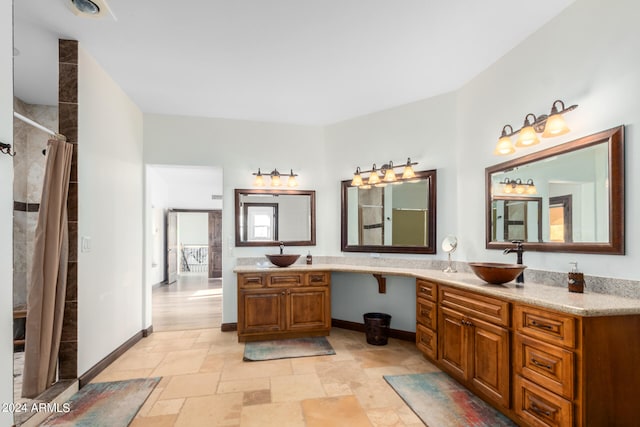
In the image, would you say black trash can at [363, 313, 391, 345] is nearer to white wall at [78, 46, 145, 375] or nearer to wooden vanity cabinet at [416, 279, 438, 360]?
wooden vanity cabinet at [416, 279, 438, 360]

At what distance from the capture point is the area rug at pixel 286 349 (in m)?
3.36

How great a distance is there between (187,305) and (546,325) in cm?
533

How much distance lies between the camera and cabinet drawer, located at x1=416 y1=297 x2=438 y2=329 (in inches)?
117

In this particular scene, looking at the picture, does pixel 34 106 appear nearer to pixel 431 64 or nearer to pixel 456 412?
pixel 431 64

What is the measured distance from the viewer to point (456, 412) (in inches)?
90.9

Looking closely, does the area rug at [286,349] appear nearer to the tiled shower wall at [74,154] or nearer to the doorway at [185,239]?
the tiled shower wall at [74,154]

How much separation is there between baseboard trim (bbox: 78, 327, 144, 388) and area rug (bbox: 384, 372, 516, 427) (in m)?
2.54

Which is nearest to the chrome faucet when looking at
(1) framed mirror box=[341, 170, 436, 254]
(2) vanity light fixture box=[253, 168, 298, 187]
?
(1) framed mirror box=[341, 170, 436, 254]

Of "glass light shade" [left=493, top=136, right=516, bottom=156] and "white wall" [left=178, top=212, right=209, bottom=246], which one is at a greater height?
"glass light shade" [left=493, top=136, right=516, bottom=156]

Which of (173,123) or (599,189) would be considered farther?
(173,123)

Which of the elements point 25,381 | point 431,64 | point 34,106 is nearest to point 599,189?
point 431,64

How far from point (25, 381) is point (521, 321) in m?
3.42
